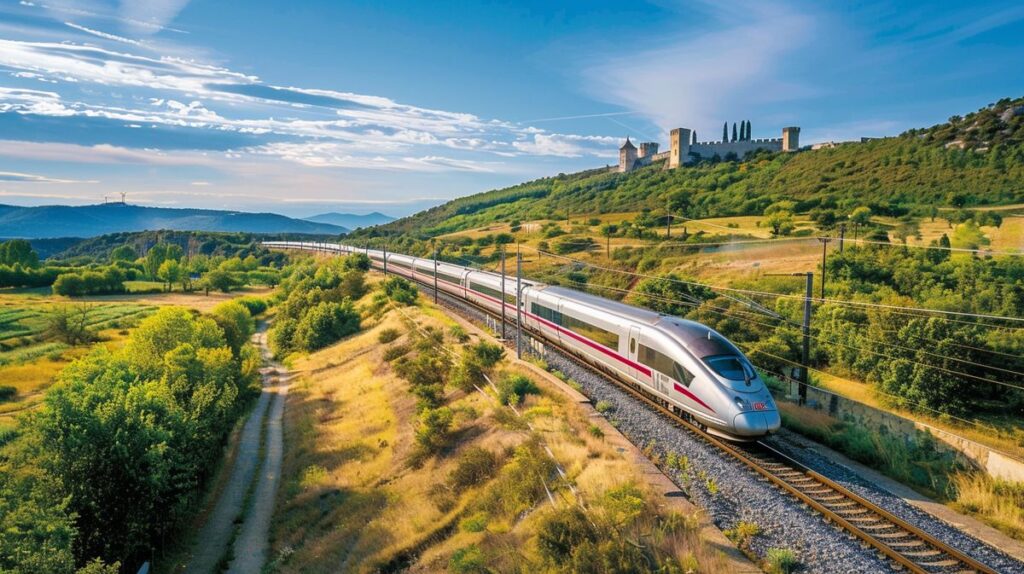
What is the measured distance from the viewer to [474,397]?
27.3 metres

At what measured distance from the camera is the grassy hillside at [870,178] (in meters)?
75.2

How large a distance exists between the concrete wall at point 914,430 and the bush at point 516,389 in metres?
10.3

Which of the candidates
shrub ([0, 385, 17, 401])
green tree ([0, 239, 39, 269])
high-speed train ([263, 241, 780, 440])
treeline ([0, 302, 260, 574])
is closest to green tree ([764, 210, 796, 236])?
high-speed train ([263, 241, 780, 440])

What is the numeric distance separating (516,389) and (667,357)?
725 cm

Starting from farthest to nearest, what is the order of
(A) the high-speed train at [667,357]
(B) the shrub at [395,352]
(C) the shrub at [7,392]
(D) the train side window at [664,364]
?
(C) the shrub at [7,392] → (B) the shrub at [395,352] → (D) the train side window at [664,364] → (A) the high-speed train at [667,357]

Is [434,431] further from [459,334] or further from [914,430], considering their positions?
[914,430]

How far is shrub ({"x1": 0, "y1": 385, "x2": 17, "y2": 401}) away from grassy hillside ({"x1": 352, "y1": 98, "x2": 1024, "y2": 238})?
8525cm

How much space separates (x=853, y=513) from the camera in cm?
1323

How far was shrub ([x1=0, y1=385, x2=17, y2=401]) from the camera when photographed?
43969mm

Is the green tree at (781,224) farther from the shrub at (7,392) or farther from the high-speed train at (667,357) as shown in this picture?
the shrub at (7,392)

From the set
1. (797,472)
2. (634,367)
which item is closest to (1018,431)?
(797,472)

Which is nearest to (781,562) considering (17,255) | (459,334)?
(459,334)

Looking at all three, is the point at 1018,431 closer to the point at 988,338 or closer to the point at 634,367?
the point at 988,338

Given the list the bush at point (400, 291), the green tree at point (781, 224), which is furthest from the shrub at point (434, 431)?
the green tree at point (781, 224)
